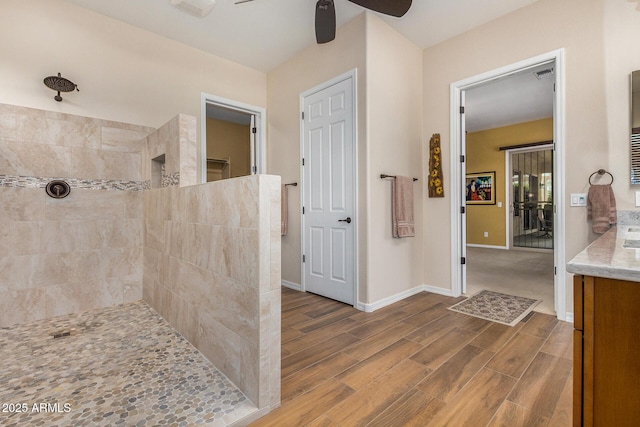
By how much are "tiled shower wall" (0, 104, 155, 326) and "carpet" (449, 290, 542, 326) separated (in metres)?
3.45

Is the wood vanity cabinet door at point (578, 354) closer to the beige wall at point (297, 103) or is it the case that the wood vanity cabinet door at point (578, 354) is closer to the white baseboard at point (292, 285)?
the beige wall at point (297, 103)

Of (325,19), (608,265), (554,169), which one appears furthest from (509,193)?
(608,265)

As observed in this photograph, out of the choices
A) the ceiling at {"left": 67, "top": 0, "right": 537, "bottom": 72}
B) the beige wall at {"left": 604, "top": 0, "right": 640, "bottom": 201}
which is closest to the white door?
the ceiling at {"left": 67, "top": 0, "right": 537, "bottom": 72}

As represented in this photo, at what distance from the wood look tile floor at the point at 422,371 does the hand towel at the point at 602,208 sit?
86 cm

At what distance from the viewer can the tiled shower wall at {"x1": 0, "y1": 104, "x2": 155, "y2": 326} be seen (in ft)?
8.47

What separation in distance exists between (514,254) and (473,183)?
6.45 ft

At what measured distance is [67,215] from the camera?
283cm

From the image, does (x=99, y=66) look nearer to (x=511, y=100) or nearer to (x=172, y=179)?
Answer: (x=172, y=179)

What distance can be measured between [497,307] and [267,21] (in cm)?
370

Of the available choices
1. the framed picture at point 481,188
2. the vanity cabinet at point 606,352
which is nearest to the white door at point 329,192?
the vanity cabinet at point 606,352

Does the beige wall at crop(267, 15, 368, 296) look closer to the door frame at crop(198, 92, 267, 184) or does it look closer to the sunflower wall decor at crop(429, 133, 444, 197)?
the door frame at crop(198, 92, 267, 184)

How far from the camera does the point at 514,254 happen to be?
20.2 feet

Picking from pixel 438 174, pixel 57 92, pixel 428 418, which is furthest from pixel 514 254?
pixel 57 92

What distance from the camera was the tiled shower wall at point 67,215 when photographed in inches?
102
